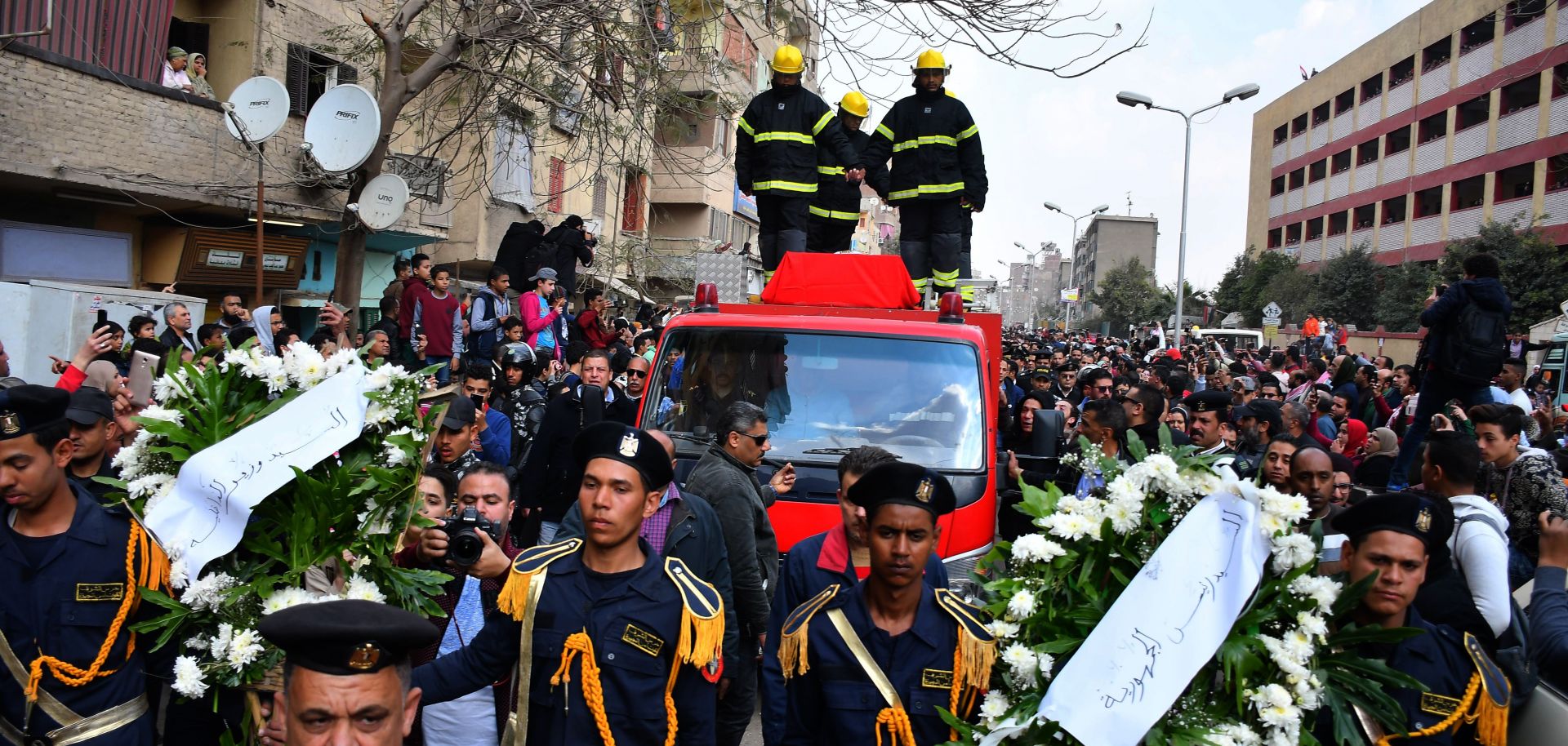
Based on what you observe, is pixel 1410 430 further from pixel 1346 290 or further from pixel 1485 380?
pixel 1346 290

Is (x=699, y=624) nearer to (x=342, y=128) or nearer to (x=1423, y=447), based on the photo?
(x=1423, y=447)

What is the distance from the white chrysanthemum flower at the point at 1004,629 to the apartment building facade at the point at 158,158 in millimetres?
10423

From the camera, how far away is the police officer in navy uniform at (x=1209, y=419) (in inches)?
318

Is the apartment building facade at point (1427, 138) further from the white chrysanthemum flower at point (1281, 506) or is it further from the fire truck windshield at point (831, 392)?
the white chrysanthemum flower at point (1281, 506)

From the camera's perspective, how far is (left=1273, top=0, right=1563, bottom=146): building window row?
39969mm

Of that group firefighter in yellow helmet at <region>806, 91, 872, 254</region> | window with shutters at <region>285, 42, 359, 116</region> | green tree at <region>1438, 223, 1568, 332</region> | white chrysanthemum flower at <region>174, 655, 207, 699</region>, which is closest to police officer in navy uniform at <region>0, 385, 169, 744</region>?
white chrysanthemum flower at <region>174, 655, 207, 699</region>

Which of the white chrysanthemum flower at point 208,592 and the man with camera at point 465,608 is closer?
the white chrysanthemum flower at point 208,592

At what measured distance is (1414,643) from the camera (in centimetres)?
358

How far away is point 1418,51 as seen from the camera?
4709cm

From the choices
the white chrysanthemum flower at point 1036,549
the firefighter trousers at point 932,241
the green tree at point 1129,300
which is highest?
the green tree at point 1129,300

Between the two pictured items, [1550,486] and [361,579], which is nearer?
[361,579]

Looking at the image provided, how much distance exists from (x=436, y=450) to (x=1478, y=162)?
4522 cm

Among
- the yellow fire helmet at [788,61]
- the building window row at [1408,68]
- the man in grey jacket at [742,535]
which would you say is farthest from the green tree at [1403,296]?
the man in grey jacket at [742,535]


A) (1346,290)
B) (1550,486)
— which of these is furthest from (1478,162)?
(1550,486)
